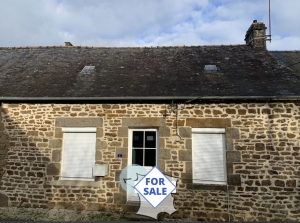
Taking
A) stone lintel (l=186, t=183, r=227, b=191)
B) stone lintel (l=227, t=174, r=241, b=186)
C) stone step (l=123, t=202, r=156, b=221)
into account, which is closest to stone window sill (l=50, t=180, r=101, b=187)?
stone step (l=123, t=202, r=156, b=221)

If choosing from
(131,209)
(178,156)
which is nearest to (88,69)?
(178,156)

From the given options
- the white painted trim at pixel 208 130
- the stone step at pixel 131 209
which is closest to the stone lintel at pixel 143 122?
the white painted trim at pixel 208 130

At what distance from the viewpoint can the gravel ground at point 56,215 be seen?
587 cm

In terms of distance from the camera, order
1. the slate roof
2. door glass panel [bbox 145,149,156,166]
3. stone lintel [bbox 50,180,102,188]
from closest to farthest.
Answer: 1. stone lintel [bbox 50,180,102,188]
2. door glass panel [bbox 145,149,156,166]
3. the slate roof

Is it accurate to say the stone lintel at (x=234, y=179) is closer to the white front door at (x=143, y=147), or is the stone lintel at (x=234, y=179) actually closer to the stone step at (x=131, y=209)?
the white front door at (x=143, y=147)

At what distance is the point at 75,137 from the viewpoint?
22.5ft

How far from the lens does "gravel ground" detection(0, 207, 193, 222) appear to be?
231 inches

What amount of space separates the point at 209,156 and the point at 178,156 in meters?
0.81

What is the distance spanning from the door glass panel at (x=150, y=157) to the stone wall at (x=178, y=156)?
0.22 m

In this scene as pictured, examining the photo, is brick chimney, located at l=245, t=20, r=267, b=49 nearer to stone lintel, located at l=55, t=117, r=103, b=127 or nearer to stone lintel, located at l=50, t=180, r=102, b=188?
stone lintel, located at l=55, t=117, r=103, b=127

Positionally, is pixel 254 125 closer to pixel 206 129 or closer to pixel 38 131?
pixel 206 129

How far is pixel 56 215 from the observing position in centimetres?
611

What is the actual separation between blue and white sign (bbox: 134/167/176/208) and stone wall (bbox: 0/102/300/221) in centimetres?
138

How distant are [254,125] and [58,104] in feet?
17.4
